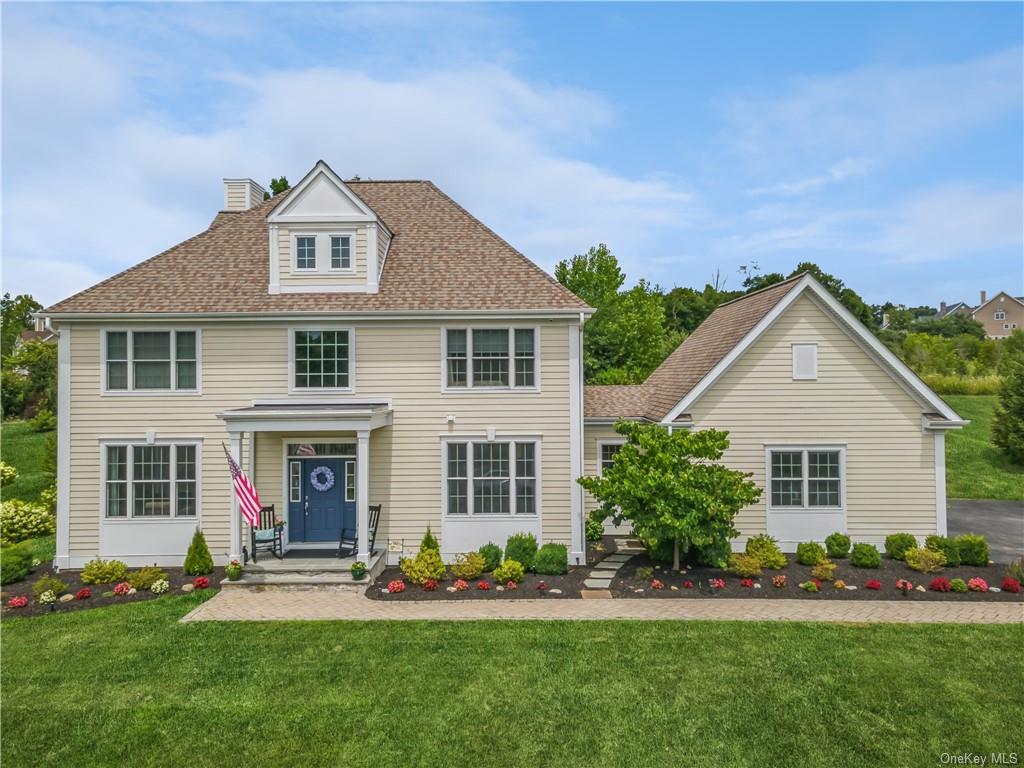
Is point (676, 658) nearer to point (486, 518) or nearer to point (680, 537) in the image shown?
point (680, 537)

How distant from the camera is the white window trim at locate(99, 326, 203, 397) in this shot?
15617 millimetres

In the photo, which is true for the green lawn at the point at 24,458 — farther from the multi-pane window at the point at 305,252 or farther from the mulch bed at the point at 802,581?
the mulch bed at the point at 802,581

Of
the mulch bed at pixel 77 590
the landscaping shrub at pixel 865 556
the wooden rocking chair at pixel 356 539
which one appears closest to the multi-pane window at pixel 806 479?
the landscaping shrub at pixel 865 556

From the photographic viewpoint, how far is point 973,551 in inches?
580

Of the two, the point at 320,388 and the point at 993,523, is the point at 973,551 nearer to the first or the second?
the point at 993,523

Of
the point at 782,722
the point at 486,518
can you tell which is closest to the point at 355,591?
the point at 486,518

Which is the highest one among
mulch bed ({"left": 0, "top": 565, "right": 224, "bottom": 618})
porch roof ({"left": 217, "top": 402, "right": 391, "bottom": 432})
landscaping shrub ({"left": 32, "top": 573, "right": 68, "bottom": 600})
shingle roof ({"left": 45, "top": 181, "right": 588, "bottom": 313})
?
shingle roof ({"left": 45, "top": 181, "right": 588, "bottom": 313})

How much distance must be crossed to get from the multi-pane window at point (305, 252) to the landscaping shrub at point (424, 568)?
7883mm

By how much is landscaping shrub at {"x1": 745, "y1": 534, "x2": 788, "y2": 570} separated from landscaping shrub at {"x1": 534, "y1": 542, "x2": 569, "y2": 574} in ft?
14.6

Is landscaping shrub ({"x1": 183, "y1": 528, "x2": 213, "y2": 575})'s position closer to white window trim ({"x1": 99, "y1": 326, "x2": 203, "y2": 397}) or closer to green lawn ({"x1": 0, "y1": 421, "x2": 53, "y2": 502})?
white window trim ({"x1": 99, "y1": 326, "x2": 203, "y2": 397})

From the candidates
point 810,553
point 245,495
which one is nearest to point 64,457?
point 245,495

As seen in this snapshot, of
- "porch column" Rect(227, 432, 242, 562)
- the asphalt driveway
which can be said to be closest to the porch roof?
"porch column" Rect(227, 432, 242, 562)

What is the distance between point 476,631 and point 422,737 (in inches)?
132

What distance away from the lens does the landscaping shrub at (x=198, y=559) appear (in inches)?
572
